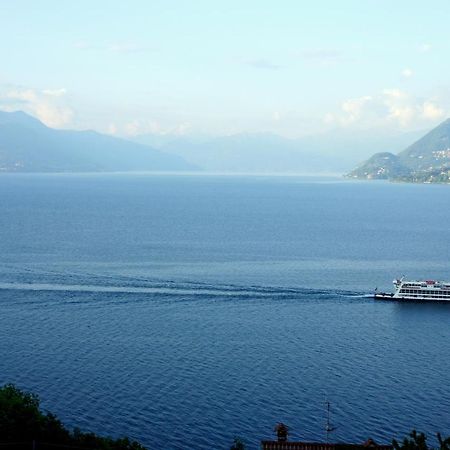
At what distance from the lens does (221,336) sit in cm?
6644

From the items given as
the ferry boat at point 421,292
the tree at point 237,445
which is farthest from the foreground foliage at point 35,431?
the ferry boat at point 421,292

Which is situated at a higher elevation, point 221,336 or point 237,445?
point 221,336

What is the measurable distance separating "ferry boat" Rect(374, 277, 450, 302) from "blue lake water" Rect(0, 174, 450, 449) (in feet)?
6.01

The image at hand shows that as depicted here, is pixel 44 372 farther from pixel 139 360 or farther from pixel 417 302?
pixel 417 302

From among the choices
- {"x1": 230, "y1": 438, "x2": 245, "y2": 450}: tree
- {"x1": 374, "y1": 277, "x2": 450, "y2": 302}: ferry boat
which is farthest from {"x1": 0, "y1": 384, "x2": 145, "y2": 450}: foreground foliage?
{"x1": 374, "y1": 277, "x2": 450, "y2": 302}: ferry boat

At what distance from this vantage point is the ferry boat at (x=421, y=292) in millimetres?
84625

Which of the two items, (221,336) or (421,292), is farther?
(421,292)

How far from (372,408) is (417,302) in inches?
1430

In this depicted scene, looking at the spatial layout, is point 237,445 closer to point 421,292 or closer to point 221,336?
point 221,336

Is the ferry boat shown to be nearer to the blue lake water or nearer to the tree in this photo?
the blue lake water

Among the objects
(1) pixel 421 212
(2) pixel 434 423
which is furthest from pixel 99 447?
(1) pixel 421 212

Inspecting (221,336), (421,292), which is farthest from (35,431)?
(421,292)

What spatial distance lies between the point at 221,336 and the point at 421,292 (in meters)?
29.9

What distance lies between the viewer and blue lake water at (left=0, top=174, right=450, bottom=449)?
48.9 m
